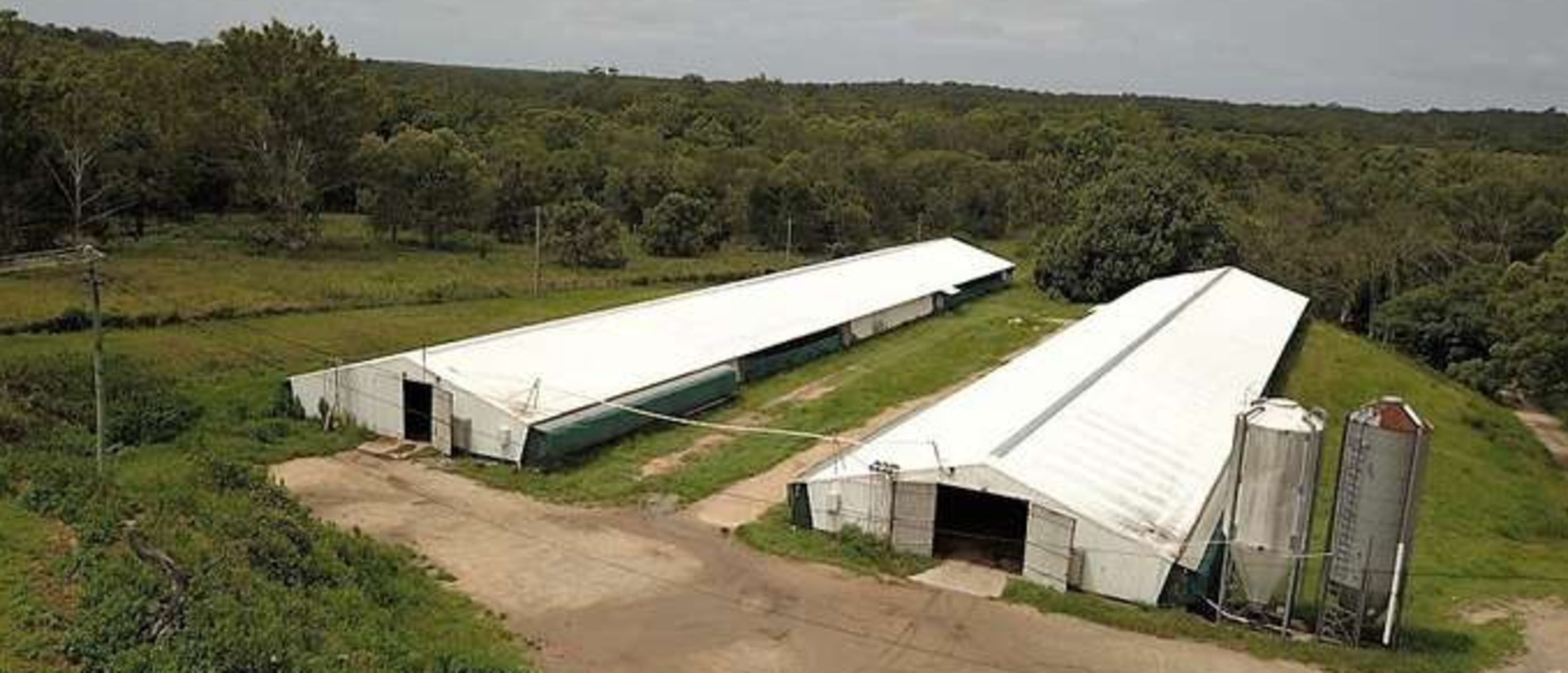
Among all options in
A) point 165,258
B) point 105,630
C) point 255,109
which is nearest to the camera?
point 105,630

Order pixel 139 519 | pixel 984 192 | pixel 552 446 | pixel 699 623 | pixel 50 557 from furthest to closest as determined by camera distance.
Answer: pixel 984 192 < pixel 552 446 < pixel 699 623 < pixel 139 519 < pixel 50 557

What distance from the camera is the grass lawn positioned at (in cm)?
1229

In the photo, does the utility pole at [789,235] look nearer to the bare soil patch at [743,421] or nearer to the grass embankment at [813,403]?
the grass embankment at [813,403]

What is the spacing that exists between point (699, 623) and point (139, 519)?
321 inches

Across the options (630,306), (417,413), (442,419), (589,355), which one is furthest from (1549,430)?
(417,413)

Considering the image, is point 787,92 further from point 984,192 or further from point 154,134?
point 154,134

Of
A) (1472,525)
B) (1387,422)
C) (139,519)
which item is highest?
(1387,422)

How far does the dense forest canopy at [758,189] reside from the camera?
46.7 m

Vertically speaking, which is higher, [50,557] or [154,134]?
[154,134]

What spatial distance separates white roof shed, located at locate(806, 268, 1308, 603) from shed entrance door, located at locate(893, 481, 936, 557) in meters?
0.24

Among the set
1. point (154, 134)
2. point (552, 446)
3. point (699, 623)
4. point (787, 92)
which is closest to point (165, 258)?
point (154, 134)

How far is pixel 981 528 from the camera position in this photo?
2339 centimetres

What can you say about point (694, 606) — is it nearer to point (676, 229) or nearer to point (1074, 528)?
point (1074, 528)

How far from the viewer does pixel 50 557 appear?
15.3 metres
